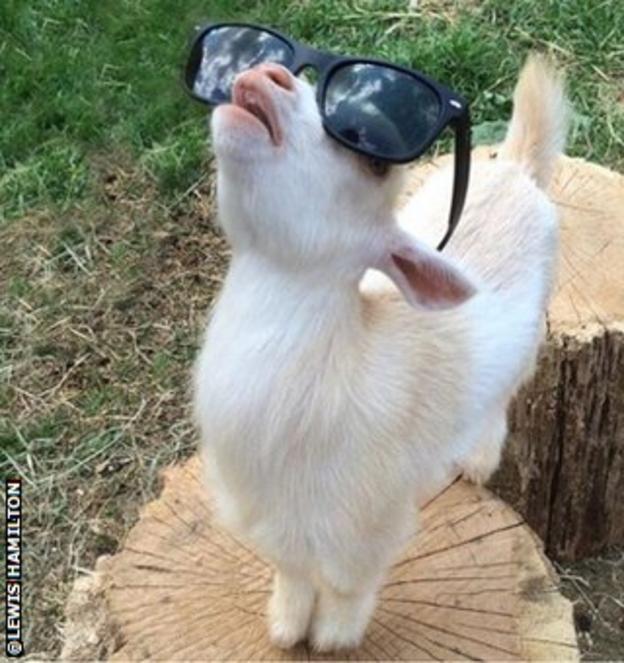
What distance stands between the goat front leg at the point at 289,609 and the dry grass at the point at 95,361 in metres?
0.85

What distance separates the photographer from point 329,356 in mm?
1468

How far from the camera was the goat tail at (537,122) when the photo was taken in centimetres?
190

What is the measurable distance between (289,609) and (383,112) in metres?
0.69

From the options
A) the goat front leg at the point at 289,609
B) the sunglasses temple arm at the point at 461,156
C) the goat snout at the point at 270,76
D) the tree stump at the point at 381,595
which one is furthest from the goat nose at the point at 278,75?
the tree stump at the point at 381,595

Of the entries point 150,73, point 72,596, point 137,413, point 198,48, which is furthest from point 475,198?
point 150,73

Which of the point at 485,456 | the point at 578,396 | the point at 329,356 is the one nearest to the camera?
the point at 329,356

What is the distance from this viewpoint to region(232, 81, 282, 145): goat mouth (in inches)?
53.6

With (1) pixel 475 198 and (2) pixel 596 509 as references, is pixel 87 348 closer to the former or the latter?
(2) pixel 596 509

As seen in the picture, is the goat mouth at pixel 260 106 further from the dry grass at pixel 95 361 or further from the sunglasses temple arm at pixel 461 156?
the dry grass at pixel 95 361

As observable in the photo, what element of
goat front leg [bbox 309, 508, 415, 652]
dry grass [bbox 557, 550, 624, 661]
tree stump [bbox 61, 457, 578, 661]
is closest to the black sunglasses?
goat front leg [bbox 309, 508, 415, 652]

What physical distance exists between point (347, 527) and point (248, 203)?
407 mm

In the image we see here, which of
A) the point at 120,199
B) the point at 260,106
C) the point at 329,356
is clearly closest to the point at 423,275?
the point at 329,356

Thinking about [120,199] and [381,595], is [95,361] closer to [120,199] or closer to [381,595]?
[120,199]

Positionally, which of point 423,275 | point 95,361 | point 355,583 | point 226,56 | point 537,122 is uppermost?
point 226,56
